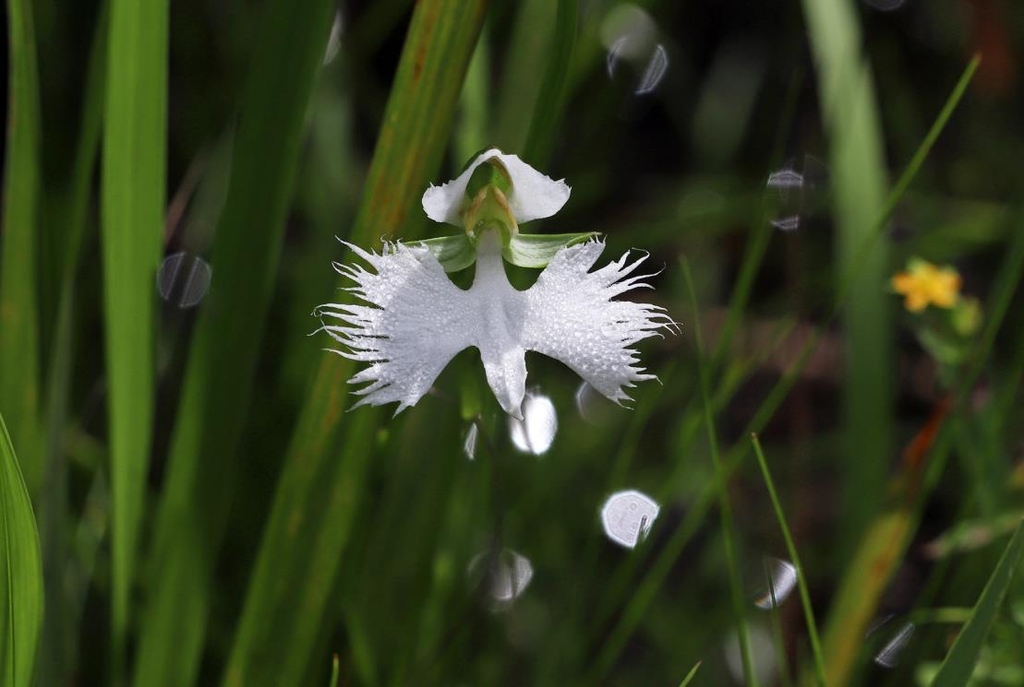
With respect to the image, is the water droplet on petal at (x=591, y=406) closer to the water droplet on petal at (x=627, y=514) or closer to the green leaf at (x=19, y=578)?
the water droplet on petal at (x=627, y=514)

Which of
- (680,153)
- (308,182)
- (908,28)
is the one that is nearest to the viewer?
(308,182)

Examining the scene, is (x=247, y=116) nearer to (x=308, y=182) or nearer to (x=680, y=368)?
(x=308, y=182)

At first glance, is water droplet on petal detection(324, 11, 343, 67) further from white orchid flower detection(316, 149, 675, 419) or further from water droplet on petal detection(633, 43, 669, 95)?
white orchid flower detection(316, 149, 675, 419)

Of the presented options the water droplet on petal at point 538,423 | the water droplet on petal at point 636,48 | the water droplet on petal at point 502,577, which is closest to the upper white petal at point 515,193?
the water droplet on petal at point 538,423

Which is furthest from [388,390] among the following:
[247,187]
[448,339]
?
[247,187]

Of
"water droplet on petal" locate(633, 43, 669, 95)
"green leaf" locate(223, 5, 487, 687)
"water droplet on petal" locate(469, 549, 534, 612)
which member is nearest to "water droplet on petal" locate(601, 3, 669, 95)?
"water droplet on petal" locate(633, 43, 669, 95)
